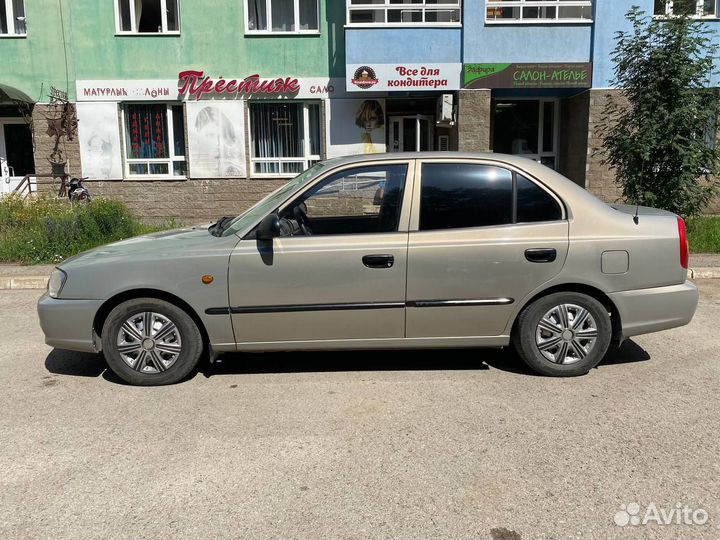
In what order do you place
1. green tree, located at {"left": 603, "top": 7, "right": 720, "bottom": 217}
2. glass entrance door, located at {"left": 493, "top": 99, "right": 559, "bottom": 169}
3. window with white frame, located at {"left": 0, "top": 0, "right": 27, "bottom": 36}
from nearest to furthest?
green tree, located at {"left": 603, "top": 7, "right": 720, "bottom": 217}, window with white frame, located at {"left": 0, "top": 0, "right": 27, "bottom": 36}, glass entrance door, located at {"left": 493, "top": 99, "right": 559, "bottom": 169}

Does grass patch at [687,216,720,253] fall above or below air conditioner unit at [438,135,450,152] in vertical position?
below

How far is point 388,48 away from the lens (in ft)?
48.9

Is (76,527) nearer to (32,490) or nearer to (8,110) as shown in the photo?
(32,490)

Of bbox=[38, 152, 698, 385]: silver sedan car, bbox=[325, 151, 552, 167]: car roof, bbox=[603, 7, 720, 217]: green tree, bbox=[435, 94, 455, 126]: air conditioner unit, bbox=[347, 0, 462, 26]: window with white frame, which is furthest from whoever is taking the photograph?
bbox=[435, 94, 455, 126]: air conditioner unit

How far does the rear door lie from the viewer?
14.8 feet

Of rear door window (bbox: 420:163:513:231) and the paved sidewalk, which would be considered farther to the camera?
the paved sidewalk

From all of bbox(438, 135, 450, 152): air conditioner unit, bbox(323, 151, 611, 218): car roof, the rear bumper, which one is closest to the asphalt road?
the rear bumper

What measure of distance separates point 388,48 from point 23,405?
501 inches

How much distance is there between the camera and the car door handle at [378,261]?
4.46 metres

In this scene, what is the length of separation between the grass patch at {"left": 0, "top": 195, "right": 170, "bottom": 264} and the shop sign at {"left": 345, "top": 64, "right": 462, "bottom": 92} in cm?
662

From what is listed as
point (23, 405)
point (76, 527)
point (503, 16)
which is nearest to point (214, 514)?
point (76, 527)

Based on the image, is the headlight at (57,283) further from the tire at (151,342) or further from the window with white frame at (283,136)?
the window with white frame at (283,136)

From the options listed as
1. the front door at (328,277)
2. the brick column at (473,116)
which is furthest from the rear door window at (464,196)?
the brick column at (473,116)

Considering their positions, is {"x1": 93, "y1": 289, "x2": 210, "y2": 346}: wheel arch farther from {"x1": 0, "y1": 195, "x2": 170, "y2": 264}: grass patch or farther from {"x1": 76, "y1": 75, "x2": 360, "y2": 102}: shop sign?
{"x1": 76, "y1": 75, "x2": 360, "y2": 102}: shop sign
